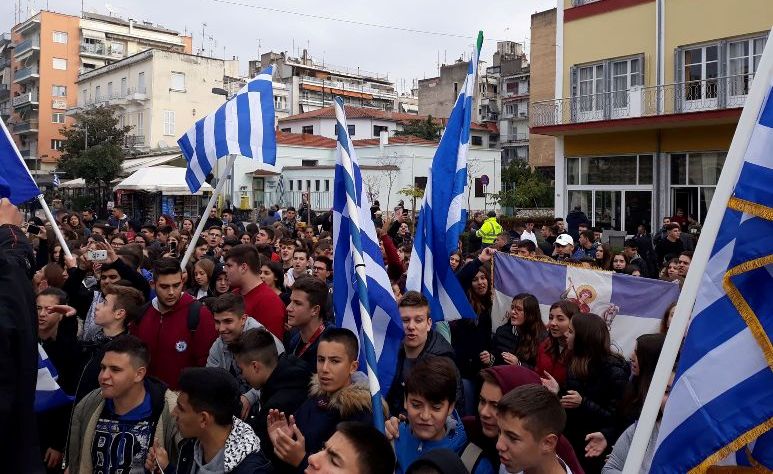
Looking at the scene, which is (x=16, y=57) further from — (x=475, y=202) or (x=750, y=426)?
(x=750, y=426)

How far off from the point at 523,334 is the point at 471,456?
107 inches

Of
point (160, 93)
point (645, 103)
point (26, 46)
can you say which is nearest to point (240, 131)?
point (645, 103)

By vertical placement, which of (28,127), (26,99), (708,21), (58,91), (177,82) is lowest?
(708,21)

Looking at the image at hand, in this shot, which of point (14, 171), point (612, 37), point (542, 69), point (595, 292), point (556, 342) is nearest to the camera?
point (556, 342)

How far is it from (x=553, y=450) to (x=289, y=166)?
43456mm

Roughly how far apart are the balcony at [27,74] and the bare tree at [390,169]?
38586 millimetres

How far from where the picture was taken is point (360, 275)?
4059 millimetres

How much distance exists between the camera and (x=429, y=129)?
56594mm

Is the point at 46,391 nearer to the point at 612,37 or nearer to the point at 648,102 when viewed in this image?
the point at 648,102

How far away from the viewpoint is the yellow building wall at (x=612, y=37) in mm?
23281

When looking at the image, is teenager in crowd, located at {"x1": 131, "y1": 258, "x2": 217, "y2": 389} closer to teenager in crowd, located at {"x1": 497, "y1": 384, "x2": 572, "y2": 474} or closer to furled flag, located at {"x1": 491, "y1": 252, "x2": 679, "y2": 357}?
teenager in crowd, located at {"x1": 497, "y1": 384, "x2": 572, "y2": 474}

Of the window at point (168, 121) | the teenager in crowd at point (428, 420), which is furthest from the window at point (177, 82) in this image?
the teenager in crowd at point (428, 420)

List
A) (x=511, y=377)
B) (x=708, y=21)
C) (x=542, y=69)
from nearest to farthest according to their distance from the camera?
(x=511, y=377) → (x=708, y=21) → (x=542, y=69)

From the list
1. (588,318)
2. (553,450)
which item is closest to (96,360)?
(553,450)
